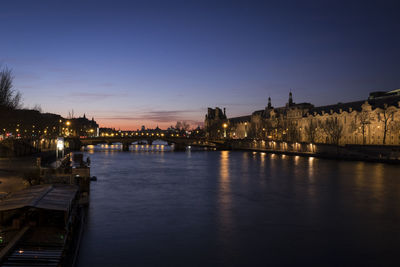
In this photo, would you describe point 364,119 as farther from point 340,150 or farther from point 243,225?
point 243,225

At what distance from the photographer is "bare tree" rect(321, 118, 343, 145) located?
358 ft

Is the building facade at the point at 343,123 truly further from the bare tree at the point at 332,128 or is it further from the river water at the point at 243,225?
the river water at the point at 243,225

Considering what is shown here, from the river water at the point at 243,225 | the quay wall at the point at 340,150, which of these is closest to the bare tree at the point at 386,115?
the quay wall at the point at 340,150

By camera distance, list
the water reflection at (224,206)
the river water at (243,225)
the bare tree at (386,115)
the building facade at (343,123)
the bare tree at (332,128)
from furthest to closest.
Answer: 1. the bare tree at (332,128)
2. the building facade at (343,123)
3. the bare tree at (386,115)
4. the water reflection at (224,206)
5. the river water at (243,225)

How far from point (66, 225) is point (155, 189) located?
25.4 m

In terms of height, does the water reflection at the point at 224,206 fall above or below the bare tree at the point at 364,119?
below

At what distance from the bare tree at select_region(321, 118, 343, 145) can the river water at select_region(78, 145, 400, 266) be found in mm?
64961

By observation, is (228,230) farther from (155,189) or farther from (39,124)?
(39,124)

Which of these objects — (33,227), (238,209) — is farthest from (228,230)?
(33,227)

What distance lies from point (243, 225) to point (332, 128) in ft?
314

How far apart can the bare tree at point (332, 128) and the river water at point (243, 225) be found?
65.0m

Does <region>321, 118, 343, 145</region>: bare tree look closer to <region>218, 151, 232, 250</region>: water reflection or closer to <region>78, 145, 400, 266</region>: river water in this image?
<region>78, 145, 400, 266</region>: river water

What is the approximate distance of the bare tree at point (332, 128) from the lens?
358 ft

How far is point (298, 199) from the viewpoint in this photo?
35.7m
